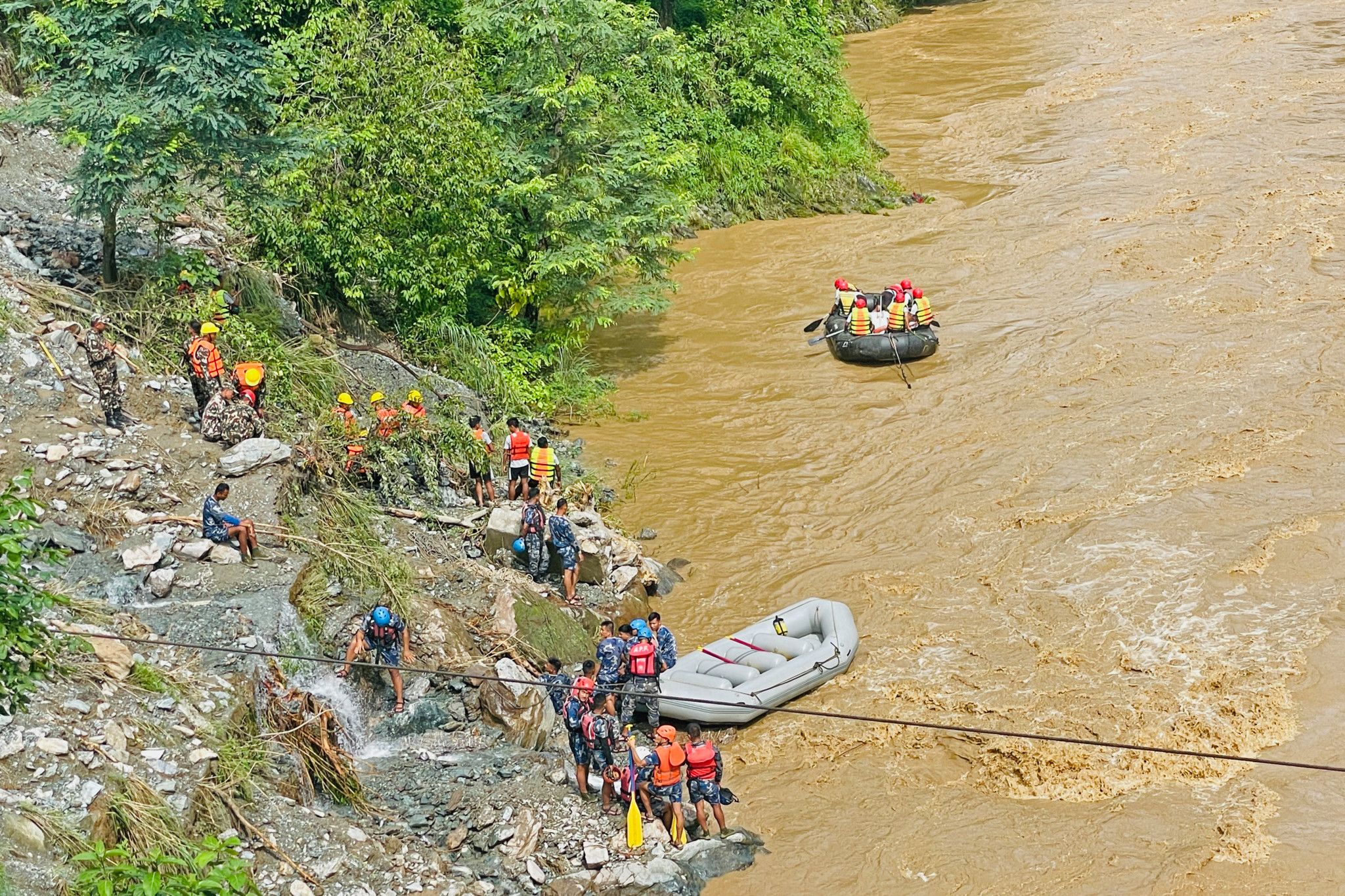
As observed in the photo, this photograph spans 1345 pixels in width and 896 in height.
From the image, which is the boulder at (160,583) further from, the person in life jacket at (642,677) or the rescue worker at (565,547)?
the person in life jacket at (642,677)

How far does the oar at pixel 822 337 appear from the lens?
21.4 meters

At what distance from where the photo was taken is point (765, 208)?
1079 inches

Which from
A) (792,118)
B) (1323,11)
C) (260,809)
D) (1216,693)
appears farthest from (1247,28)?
(260,809)

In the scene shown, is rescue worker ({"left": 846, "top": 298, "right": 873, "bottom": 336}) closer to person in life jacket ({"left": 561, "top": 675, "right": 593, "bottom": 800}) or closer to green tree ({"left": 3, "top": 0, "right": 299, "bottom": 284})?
green tree ({"left": 3, "top": 0, "right": 299, "bottom": 284})

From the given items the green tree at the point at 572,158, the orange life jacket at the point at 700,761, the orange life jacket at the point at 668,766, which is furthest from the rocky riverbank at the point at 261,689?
the green tree at the point at 572,158

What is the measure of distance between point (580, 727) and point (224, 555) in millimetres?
4045

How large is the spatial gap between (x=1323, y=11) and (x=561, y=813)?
109 ft

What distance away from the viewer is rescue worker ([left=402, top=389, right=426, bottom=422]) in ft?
53.2

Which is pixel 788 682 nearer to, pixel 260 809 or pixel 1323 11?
pixel 260 809

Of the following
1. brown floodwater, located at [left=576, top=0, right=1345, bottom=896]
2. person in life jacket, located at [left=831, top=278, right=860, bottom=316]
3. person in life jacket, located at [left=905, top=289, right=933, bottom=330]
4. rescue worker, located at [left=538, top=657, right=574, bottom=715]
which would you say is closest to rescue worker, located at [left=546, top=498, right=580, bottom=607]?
brown floodwater, located at [left=576, top=0, right=1345, bottom=896]

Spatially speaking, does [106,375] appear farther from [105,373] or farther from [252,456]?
[252,456]

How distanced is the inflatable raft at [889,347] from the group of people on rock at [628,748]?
8696 mm

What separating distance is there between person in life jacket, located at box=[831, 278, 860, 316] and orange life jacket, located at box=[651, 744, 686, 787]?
1134 cm

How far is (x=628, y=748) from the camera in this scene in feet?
40.2
